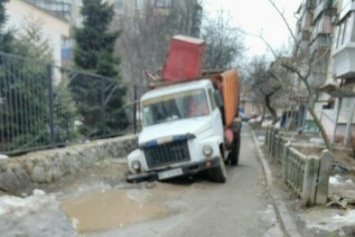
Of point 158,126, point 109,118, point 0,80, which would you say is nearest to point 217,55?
point 109,118

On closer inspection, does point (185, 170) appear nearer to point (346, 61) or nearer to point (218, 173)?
point (218, 173)

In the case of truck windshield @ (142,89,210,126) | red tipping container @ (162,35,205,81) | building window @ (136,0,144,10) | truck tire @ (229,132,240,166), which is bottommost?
truck tire @ (229,132,240,166)

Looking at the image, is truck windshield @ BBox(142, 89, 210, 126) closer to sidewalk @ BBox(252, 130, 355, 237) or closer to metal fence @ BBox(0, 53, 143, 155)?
metal fence @ BBox(0, 53, 143, 155)

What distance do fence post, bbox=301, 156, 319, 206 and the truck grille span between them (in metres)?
3.19

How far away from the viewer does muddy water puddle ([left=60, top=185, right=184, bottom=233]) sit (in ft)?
19.9

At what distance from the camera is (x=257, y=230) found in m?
5.78

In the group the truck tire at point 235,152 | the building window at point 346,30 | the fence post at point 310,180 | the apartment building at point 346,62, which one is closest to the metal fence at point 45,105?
the truck tire at point 235,152

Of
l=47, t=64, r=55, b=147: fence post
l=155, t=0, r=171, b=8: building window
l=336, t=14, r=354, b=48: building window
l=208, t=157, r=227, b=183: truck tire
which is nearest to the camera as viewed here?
l=47, t=64, r=55, b=147: fence post

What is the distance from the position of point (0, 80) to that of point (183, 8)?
26755 mm

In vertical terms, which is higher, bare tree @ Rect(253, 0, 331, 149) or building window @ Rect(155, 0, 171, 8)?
building window @ Rect(155, 0, 171, 8)

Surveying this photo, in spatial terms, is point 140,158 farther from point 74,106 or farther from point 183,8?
point 183,8

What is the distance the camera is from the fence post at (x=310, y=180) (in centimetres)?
654

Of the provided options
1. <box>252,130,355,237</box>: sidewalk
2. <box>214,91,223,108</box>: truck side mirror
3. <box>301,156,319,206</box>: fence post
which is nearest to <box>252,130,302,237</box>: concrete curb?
<box>252,130,355,237</box>: sidewalk

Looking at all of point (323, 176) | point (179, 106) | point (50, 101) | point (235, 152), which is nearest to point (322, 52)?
point (235, 152)
